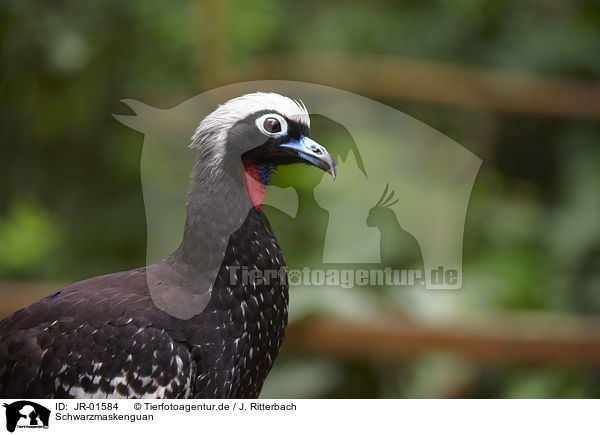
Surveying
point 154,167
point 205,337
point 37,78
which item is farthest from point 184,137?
point 37,78

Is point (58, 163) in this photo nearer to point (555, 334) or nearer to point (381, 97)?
point (381, 97)

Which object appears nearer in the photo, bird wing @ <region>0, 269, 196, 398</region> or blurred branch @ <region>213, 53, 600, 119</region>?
bird wing @ <region>0, 269, 196, 398</region>

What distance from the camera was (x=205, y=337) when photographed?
94cm

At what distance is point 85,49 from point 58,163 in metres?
0.32

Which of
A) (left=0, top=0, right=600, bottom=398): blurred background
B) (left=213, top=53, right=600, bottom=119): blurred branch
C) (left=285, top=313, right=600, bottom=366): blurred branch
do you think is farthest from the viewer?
(left=213, top=53, right=600, bottom=119): blurred branch

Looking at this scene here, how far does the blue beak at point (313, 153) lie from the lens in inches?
32.6

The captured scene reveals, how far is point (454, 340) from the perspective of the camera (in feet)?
6.12

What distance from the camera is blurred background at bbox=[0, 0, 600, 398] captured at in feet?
4.45

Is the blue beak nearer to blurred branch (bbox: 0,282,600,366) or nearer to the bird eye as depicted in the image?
the bird eye
